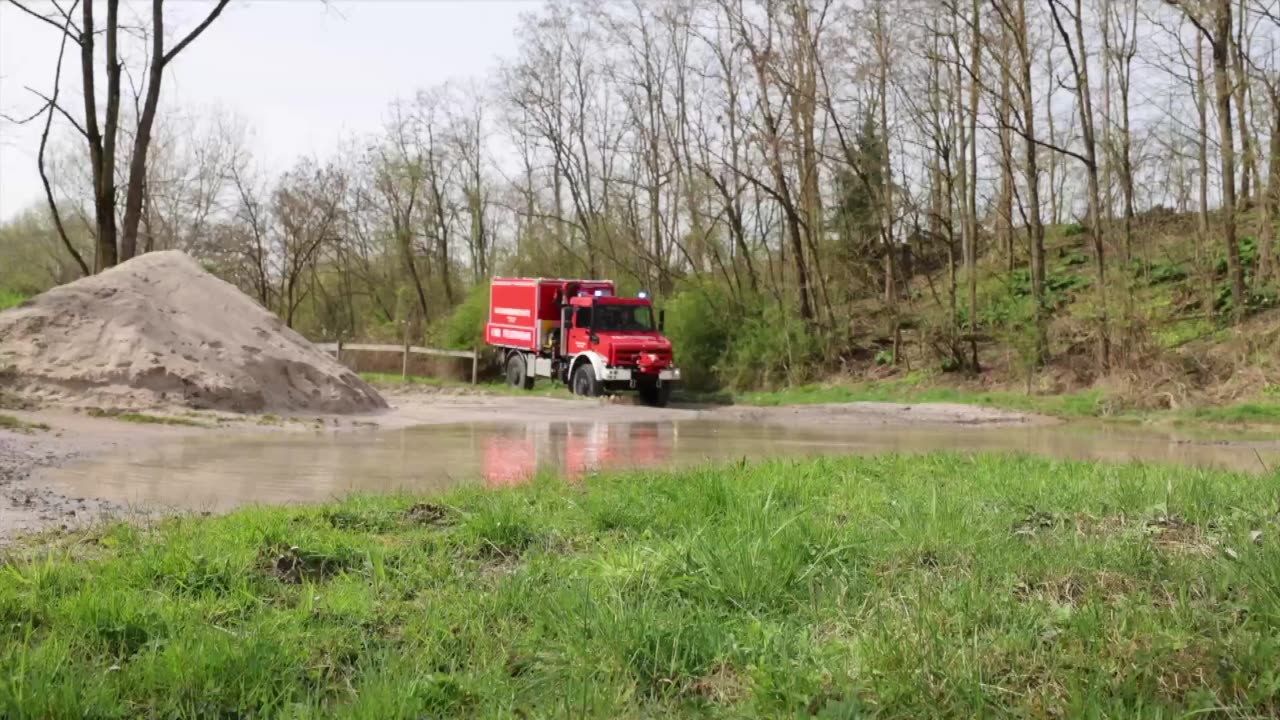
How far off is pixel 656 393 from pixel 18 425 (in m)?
15.7

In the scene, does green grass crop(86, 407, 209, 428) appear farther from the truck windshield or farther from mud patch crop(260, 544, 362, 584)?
the truck windshield

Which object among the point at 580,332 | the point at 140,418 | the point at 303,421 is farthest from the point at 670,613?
the point at 580,332

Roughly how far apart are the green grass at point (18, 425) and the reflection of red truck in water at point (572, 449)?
6240mm

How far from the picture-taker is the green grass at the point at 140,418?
638 inches

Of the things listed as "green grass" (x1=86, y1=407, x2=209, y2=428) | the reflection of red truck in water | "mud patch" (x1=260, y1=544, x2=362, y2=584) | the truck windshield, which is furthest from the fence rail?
"mud patch" (x1=260, y1=544, x2=362, y2=584)

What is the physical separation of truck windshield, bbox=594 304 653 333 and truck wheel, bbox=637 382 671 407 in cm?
162

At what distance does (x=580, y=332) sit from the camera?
28172 millimetres

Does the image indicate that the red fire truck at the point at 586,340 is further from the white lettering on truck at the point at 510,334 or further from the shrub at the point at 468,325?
the shrub at the point at 468,325

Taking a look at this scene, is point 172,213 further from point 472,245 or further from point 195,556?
point 195,556

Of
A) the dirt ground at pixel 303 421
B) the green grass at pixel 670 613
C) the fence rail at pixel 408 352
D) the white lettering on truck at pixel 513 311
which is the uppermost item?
the white lettering on truck at pixel 513 311

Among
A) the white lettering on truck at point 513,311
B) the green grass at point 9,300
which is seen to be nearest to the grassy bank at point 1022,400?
the white lettering on truck at point 513,311

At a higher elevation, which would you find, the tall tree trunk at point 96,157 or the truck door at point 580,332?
the tall tree trunk at point 96,157

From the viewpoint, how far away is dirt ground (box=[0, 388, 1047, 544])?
8188 mm

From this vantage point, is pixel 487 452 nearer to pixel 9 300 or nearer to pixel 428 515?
pixel 428 515
